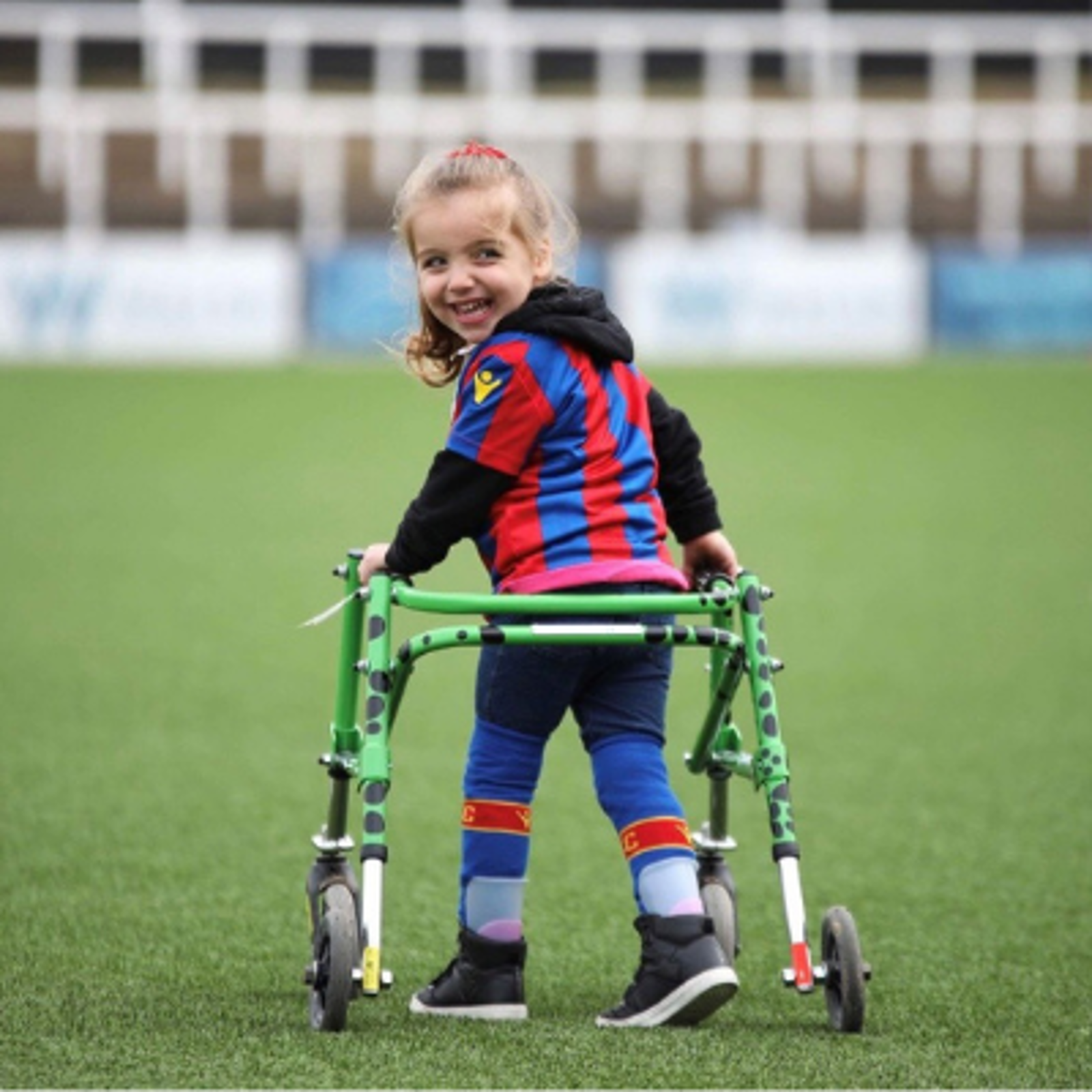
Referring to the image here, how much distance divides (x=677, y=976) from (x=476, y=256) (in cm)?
125

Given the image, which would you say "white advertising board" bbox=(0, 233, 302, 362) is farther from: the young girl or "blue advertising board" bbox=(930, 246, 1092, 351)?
the young girl

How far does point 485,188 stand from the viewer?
3.99 metres

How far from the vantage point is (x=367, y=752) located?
12.3 feet

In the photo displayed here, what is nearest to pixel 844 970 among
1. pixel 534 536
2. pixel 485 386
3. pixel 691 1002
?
pixel 691 1002

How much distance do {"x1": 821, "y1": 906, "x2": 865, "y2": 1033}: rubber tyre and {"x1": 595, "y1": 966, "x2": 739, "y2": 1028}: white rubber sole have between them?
16cm

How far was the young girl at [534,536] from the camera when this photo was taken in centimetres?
387

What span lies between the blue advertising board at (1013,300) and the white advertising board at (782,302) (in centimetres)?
30

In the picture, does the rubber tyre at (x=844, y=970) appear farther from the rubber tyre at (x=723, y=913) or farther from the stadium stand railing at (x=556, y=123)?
the stadium stand railing at (x=556, y=123)

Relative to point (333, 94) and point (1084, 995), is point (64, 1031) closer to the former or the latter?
point (1084, 995)

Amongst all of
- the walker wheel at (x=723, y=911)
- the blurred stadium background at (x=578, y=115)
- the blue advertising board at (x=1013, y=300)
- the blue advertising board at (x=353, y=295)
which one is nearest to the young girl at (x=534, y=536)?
the walker wheel at (x=723, y=911)

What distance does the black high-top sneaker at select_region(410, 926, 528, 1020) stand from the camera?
157 inches

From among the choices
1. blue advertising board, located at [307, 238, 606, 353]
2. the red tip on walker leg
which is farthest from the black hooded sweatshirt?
blue advertising board, located at [307, 238, 606, 353]

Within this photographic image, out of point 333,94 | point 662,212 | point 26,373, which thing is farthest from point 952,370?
point 333,94

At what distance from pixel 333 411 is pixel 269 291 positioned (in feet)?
26.1
